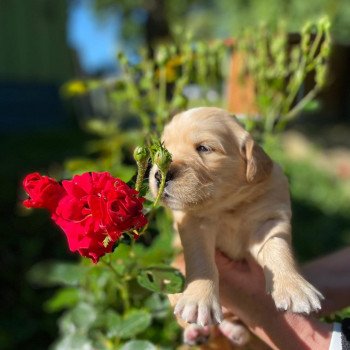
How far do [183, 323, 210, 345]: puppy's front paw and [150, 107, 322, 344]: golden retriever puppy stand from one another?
0.22 meters

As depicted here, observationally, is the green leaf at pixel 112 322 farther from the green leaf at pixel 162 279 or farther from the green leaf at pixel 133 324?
the green leaf at pixel 162 279

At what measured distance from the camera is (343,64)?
9.43 m

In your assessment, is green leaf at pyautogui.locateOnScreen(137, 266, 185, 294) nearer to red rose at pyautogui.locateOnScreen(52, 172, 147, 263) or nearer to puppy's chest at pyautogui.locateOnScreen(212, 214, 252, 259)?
puppy's chest at pyautogui.locateOnScreen(212, 214, 252, 259)

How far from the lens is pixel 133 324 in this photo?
1.77 metres

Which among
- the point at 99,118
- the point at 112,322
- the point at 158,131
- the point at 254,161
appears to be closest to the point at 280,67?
the point at 158,131

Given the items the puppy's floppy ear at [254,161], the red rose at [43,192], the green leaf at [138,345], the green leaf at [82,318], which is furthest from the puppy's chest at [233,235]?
the green leaf at [82,318]

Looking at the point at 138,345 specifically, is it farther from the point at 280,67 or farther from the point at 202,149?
the point at 280,67

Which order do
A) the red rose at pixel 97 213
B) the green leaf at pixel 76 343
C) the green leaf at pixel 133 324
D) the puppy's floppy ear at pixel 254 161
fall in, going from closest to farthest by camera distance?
the red rose at pixel 97 213 < the puppy's floppy ear at pixel 254 161 < the green leaf at pixel 133 324 < the green leaf at pixel 76 343

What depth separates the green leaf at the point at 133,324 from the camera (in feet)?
5.76

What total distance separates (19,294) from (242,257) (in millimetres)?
2656

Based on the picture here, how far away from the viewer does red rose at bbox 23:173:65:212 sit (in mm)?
1148

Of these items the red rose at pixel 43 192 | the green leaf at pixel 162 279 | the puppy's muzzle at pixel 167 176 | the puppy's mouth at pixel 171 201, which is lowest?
the green leaf at pixel 162 279

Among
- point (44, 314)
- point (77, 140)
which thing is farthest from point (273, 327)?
point (77, 140)

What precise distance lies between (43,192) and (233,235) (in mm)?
591
